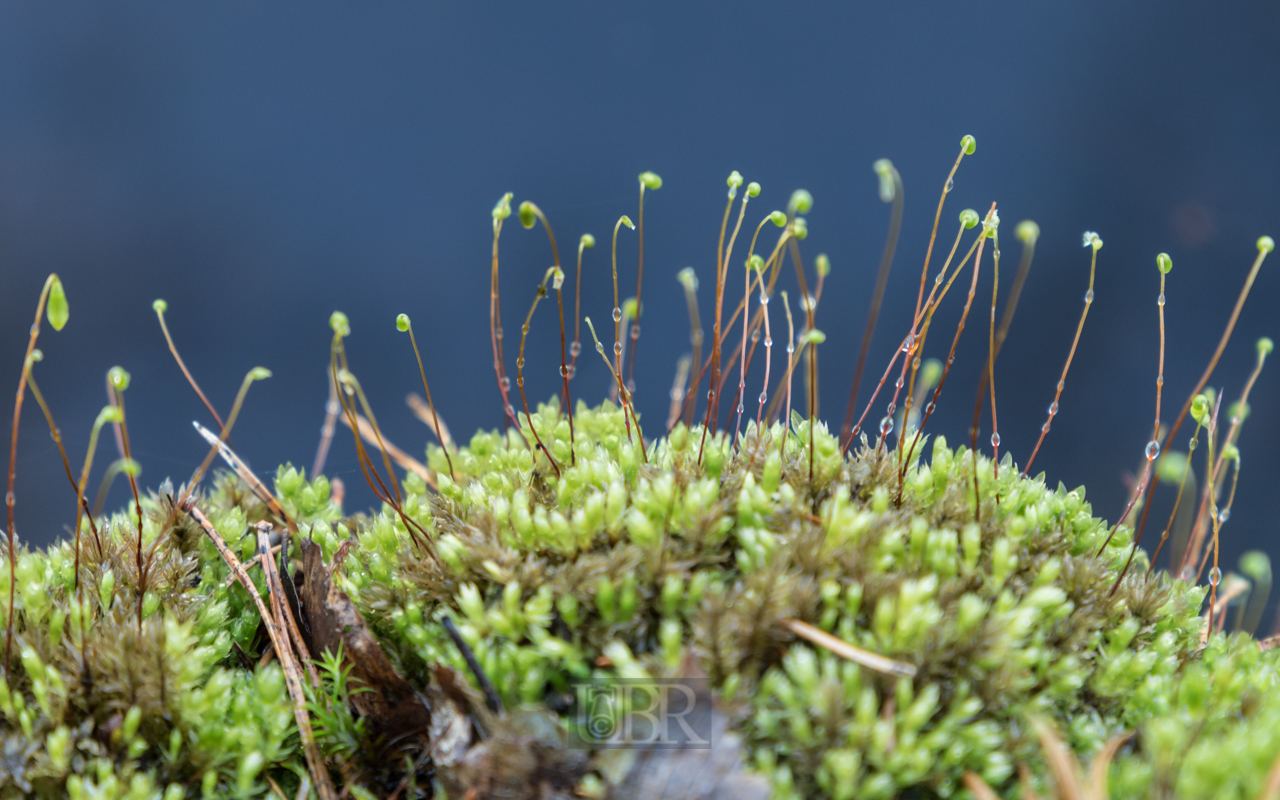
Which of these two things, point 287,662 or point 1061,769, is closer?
point 1061,769

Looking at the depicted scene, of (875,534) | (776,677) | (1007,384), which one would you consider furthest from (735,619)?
(1007,384)

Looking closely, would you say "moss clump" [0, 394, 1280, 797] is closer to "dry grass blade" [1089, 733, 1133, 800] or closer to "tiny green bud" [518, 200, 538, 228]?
"dry grass blade" [1089, 733, 1133, 800]

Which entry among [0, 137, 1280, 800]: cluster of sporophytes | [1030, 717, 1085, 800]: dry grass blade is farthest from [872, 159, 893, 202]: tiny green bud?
[1030, 717, 1085, 800]: dry grass blade

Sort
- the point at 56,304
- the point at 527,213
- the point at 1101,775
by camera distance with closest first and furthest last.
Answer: the point at 1101,775, the point at 56,304, the point at 527,213

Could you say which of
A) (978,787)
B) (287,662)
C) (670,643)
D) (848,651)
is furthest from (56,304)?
(978,787)

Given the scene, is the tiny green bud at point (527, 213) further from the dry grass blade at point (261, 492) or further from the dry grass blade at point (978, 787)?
the dry grass blade at point (978, 787)

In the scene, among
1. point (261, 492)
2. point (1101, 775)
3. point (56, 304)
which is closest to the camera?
point (1101, 775)

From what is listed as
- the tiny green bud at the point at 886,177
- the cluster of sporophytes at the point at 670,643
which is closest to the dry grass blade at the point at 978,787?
the cluster of sporophytes at the point at 670,643

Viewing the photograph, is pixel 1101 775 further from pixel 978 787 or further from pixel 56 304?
pixel 56 304
